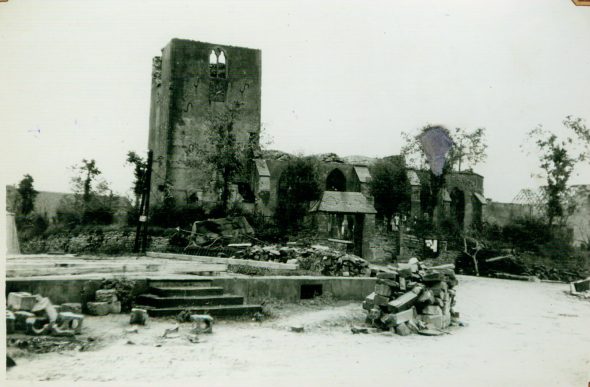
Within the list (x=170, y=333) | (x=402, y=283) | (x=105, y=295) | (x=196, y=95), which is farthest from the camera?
(x=196, y=95)

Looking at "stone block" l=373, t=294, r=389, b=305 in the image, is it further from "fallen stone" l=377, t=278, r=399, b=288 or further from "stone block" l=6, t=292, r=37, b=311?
"stone block" l=6, t=292, r=37, b=311

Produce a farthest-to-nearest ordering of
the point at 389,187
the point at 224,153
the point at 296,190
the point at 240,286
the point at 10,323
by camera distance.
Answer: the point at 296,190, the point at 224,153, the point at 389,187, the point at 240,286, the point at 10,323

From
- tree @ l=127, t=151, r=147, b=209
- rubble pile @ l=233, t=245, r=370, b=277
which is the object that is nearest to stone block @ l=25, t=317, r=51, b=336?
tree @ l=127, t=151, r=147, b=209

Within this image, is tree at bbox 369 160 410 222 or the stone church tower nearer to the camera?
tree at bbox 369 160 410 222

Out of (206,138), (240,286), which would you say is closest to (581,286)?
(240,286)

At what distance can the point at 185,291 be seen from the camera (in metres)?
7.30

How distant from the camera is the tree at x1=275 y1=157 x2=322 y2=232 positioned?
1950cm

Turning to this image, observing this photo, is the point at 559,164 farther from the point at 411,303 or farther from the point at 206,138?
the point at 206,138

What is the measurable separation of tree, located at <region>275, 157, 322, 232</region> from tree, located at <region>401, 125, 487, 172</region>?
6.55 meters

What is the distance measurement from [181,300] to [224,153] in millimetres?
13550

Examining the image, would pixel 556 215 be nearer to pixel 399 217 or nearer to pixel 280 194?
pixel 399 217

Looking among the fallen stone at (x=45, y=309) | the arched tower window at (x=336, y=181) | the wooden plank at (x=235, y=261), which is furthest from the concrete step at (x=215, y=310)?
the arched tower window at (x=336, y=181)

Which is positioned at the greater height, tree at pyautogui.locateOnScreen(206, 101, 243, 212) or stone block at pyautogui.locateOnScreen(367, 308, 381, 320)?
tree at pyautogui.locateOnScreen(206, 101, 243, 212)

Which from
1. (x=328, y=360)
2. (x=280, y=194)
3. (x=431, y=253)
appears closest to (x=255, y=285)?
(x=328, y=360)
